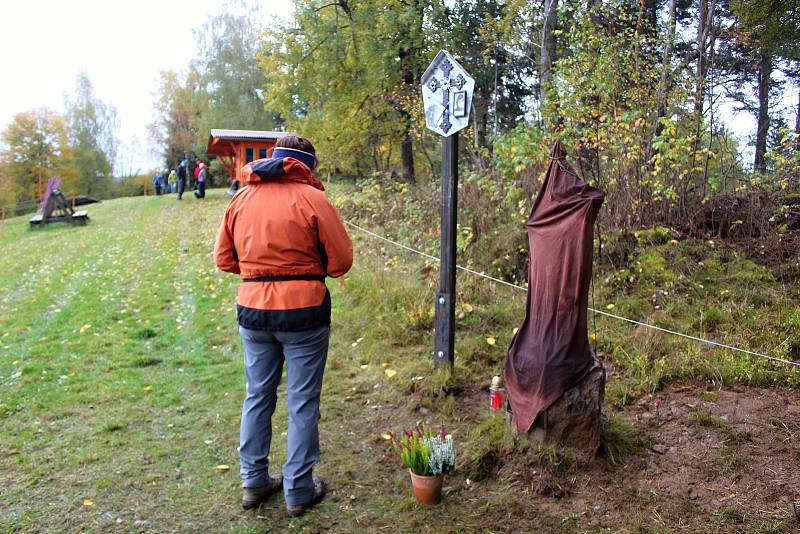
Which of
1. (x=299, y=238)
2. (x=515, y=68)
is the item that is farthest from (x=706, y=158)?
(x=515, y=68)

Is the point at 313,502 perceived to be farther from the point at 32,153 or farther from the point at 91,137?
the point at 91,137

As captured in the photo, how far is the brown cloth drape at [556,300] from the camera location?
3768 mm

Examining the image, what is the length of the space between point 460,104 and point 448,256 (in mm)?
1223

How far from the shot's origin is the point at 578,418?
3.75m

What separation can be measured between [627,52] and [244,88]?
34.1 m

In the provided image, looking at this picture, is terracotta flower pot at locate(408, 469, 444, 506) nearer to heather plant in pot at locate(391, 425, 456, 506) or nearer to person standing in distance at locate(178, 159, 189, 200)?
heather plant in pot at locate(391, 425, 456, 506)

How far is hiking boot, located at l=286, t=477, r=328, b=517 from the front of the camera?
3.39m

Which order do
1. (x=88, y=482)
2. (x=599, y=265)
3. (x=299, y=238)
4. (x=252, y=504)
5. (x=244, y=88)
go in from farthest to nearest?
(x=244, y=88) → (x=599, y=265) → (x=88, y=482) → (x=252, y=504) → (x=299, y=238)

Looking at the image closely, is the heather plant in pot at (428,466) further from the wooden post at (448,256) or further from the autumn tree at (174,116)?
the autumn tree at (174,116)

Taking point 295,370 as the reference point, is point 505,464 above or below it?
below

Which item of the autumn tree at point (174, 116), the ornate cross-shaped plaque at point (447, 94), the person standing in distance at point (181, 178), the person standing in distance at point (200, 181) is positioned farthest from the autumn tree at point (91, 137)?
the ornate cross-shaped plaque at point (447, 94)

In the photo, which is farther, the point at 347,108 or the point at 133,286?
the point at 347,108

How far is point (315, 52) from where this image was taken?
16438 mm

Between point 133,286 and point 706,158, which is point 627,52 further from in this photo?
point 133,286
